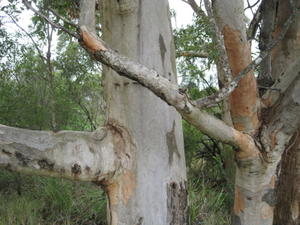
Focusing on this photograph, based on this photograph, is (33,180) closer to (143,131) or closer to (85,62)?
(85,62)

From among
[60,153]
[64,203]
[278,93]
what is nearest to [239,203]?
[278,93]

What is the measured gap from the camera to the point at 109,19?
226 centimetres

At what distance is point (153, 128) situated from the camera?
210cm

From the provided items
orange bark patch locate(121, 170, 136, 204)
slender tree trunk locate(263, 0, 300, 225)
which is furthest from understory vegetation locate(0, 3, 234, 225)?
orange bark patch locate(121, 170, 136, 204)

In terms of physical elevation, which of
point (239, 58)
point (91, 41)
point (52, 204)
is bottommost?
point (52, 204)

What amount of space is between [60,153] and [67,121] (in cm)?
517

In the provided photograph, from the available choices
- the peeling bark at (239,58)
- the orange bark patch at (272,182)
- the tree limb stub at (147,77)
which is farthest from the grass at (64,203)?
the tree limb stub at (147,77)

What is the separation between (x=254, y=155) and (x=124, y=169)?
3.01 feet

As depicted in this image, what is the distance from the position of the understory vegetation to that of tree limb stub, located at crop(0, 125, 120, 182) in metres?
1.89

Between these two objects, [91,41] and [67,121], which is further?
[67,121]

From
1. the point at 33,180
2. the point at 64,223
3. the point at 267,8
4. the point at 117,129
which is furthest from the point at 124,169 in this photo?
the point at 33,180

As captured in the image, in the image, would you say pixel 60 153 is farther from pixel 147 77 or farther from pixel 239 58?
pixel 239 58

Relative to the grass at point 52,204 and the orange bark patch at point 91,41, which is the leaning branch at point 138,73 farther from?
the grass at point 52,204

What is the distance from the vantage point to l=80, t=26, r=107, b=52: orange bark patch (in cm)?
164
